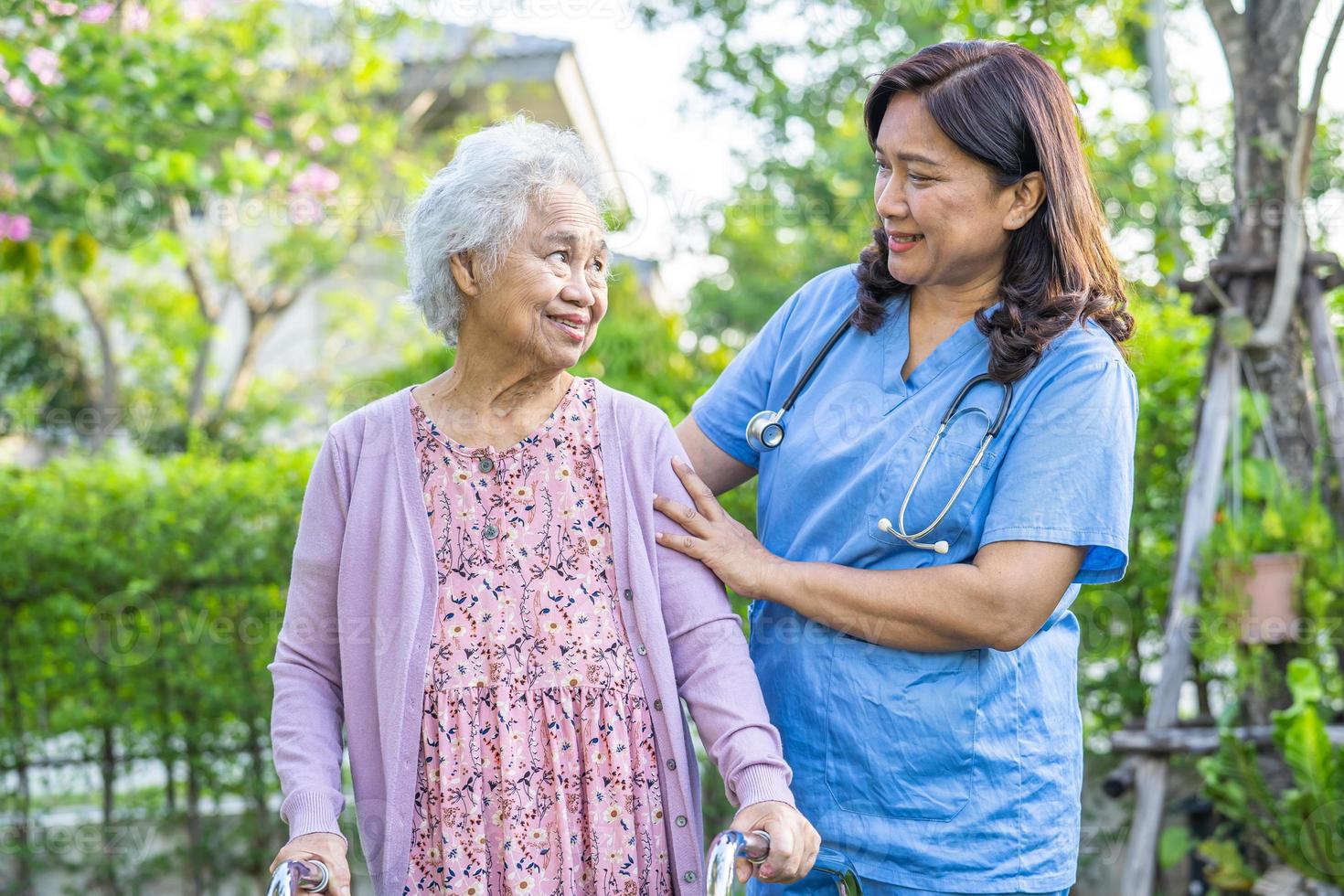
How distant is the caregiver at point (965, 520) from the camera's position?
1.70 metres

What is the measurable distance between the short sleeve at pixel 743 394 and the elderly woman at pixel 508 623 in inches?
8.5

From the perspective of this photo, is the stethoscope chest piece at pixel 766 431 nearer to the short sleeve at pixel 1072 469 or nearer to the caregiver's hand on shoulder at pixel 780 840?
the short sleeve at pixel 1072 469

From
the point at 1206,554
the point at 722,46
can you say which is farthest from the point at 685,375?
the point at 722,46

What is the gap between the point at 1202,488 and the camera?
3.67m

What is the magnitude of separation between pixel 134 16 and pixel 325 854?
4946 millimetres

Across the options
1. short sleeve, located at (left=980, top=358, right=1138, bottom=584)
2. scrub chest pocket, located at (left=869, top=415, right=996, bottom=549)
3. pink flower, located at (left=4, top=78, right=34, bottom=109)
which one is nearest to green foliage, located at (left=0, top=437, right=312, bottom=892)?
pink flower, located at (left=4, top=78, right=34, bottom=109)

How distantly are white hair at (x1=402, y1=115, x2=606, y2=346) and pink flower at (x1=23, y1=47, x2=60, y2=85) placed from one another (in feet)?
10.2

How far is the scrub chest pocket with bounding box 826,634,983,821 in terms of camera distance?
1.74 meters

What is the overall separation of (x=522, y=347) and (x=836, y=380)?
478mm

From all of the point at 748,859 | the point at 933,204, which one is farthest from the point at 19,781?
the point at 933,204

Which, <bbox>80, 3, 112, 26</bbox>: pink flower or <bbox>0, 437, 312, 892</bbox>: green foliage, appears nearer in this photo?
<bbox>0, 437, 312, 892</bbox>: green foliage

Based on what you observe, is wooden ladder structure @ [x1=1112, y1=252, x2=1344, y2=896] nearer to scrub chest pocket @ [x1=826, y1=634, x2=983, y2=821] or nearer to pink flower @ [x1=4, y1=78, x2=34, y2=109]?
scrub chest pocket @ [x1=826, y1=634, x2=983, y2=821]

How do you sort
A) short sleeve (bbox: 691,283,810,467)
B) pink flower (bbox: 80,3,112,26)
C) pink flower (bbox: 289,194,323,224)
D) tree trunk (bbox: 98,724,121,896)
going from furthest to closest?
pink flower (bbox: 289,194,323,224) → pink flower (bbox: 80,3,112,26) → tree trunk (bbox: 98,724,121,896) → short sleeve (bbox: 691,283,810,467)

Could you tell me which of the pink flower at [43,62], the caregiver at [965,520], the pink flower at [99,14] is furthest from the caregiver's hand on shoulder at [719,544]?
the pink flower at [99,14]
